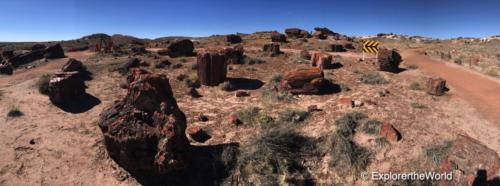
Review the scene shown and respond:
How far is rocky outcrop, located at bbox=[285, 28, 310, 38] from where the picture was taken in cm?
4793

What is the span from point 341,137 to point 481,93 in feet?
29.3

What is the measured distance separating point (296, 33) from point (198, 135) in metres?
40.1

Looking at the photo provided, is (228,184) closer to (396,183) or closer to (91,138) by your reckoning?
(396,183)

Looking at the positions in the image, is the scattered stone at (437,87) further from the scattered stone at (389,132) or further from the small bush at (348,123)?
the scattered stone at (389,132)

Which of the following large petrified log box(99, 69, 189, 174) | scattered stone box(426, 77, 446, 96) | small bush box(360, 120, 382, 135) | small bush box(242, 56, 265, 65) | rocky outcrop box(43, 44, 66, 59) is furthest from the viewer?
rocky outcrop box(43, 44, 66, 59)

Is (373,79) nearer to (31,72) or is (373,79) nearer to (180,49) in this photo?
(180,49)

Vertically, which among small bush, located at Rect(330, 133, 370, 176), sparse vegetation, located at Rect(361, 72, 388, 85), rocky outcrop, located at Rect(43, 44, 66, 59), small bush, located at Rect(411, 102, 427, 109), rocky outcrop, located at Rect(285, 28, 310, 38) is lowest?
small bush, located at Rect(330, 133, 370, 176)

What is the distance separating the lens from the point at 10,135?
11.7m

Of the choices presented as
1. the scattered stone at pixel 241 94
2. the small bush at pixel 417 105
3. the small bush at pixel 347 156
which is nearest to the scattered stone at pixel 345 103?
the small bush at pixel 417 105

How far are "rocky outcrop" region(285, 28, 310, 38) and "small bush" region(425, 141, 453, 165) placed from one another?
3939 cm

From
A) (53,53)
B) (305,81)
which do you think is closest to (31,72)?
(53,53)

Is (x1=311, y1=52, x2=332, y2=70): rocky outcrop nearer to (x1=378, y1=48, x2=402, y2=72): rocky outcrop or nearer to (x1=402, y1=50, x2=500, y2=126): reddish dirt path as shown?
(x1=378, y1=48, x2=402, y2=72): rocky outcrop

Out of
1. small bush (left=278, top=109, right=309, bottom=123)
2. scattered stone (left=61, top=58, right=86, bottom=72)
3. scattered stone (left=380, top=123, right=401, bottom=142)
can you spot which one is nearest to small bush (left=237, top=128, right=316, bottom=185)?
small bush (left=278, top=109, right=309, bottom=123)

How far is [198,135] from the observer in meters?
11.5
